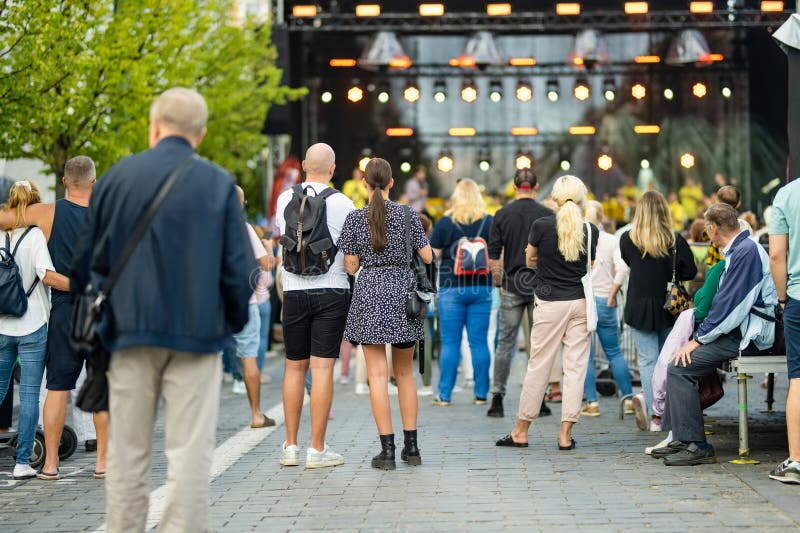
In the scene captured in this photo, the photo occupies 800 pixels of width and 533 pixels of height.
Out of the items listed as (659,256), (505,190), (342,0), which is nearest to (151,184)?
(659,256)

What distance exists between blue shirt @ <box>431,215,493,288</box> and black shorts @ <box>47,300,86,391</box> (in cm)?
460

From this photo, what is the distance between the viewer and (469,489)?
7.38m

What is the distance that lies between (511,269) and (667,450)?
10.3 ft

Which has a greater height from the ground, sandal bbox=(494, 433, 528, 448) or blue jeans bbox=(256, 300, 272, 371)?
blue jeans bbox=(256, 300, 272, 371)

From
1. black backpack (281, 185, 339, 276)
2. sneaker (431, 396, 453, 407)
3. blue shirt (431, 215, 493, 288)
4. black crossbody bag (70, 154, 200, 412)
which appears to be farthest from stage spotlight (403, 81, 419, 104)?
black crossbody bag (70, 154, 200, 412)

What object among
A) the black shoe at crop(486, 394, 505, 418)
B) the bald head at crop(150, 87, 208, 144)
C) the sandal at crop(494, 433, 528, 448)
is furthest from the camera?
the black shoe at crop(486, 394, 505, 418)

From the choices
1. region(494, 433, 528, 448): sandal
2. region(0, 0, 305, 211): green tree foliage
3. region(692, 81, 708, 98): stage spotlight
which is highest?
region(692, 81, 708, 98): stage spotlight

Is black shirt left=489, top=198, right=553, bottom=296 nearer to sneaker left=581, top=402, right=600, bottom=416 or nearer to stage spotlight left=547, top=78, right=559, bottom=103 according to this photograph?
sneaker left=581, top=402, right=600, bottom=416

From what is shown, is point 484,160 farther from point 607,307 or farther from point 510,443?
point 510,443

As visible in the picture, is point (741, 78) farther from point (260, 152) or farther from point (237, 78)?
point (260, 152)

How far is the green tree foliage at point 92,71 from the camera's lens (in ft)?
43.2

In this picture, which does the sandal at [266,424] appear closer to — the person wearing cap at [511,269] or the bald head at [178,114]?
the person wearing cap at [511,269]

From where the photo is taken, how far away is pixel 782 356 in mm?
8430

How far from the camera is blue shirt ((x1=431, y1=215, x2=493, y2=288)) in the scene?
11961 mm
